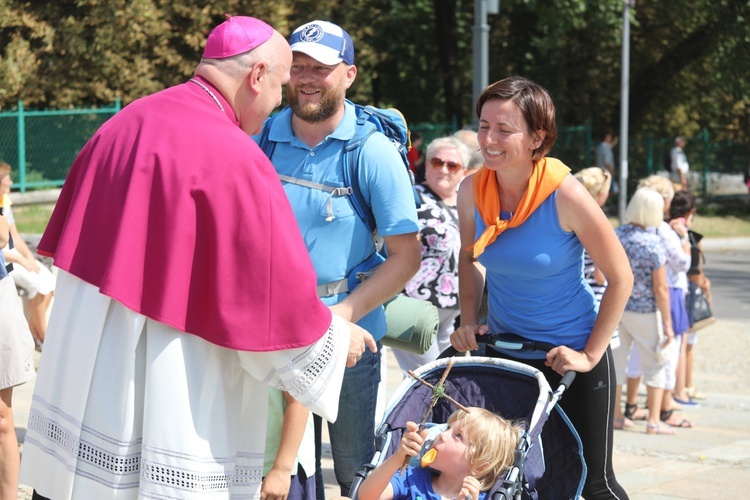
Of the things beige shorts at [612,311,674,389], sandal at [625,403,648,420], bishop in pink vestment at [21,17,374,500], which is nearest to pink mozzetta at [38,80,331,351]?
bishop in pink vestment at [21,17,374,500]

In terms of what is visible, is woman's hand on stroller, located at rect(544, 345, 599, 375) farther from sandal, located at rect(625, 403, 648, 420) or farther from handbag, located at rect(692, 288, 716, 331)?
handbag, located at rect(692, 288, 716, 331)

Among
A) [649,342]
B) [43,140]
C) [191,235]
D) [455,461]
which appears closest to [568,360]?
[455,461]

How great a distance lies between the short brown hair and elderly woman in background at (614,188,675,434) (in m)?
3.91

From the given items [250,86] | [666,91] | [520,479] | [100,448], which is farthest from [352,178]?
[666,91]

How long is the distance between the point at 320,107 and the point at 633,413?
17.7 feet

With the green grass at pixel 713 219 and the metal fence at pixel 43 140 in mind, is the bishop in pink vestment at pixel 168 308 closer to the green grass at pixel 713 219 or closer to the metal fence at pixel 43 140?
the green grass at pixel 713 219

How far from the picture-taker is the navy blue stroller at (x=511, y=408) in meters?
4.01

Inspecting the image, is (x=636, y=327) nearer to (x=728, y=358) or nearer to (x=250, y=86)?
(x=728, y=358)

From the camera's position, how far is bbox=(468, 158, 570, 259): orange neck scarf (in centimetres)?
410

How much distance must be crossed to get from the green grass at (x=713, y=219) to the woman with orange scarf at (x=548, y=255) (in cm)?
1385

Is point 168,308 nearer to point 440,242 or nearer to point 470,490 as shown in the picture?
point 470,490

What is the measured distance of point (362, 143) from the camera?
411cm

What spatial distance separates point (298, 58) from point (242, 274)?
4.68 ft

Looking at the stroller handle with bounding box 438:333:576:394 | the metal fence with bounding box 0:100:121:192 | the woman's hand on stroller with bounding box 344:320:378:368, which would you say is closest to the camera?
the woman's hand on stroller with bounding box 344:320:378:368
